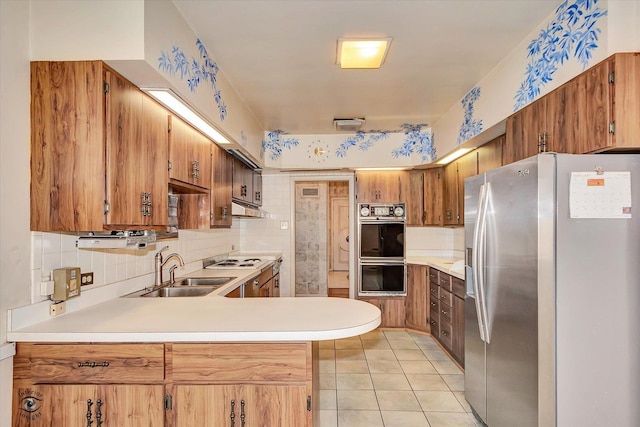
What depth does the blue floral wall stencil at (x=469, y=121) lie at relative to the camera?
2727 mm

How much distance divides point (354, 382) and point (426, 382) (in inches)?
24.2

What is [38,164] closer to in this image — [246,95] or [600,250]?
[246,95]

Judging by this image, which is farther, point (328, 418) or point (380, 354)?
point (380, 354)

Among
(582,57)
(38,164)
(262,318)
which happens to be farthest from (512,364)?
(38,164)

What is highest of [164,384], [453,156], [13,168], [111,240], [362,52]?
[362,52]

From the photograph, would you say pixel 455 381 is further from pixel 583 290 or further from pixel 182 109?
pixel 182 109

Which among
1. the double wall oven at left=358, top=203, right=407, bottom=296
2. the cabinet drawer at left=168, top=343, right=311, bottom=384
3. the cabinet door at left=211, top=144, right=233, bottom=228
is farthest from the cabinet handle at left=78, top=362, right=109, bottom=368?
the double wall oven at left=358, top=203, right=407, bottom=296

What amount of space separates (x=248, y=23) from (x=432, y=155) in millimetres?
2702

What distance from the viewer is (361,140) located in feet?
13.8

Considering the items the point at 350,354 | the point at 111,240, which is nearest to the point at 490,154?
the point at 350,354

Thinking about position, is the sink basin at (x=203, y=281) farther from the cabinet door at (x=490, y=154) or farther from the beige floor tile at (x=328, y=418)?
the cabinet door at (x=490, y=154)

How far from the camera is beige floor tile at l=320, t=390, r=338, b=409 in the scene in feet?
7.97

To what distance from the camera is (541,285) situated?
1.60m

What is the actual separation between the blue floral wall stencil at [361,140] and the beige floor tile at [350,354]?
2329 mm
